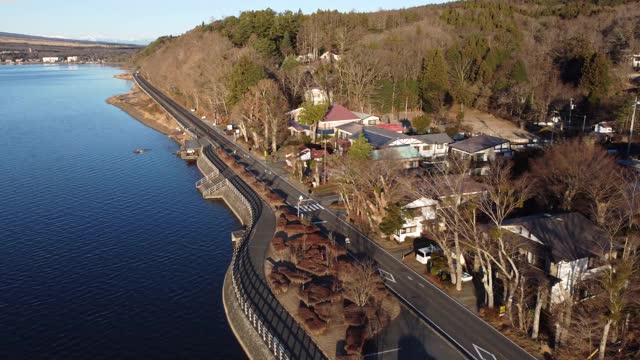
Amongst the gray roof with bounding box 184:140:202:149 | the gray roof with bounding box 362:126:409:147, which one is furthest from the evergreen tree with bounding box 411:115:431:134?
the gray roof with bounding box 184:140:202:149

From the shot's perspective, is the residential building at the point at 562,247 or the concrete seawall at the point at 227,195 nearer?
the residential building at the point at 562,247

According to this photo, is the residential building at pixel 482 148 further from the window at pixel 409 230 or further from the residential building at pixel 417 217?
the window at pixel 409 230

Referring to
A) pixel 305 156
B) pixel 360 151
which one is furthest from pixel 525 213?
pixel 305 156

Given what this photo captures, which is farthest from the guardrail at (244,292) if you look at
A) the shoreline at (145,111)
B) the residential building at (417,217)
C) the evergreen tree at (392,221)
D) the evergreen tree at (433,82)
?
the evergreen tree at (433,82)

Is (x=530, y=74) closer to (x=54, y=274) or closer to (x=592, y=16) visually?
(x=592, y=16)

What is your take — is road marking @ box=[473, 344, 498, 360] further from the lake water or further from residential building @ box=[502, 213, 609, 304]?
the lake water

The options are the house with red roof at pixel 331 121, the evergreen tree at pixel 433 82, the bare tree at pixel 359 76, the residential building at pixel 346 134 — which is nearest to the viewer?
the residential building at pixel 346 134

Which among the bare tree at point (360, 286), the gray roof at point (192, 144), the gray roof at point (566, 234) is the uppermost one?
the gray roof at point (566, 234)
